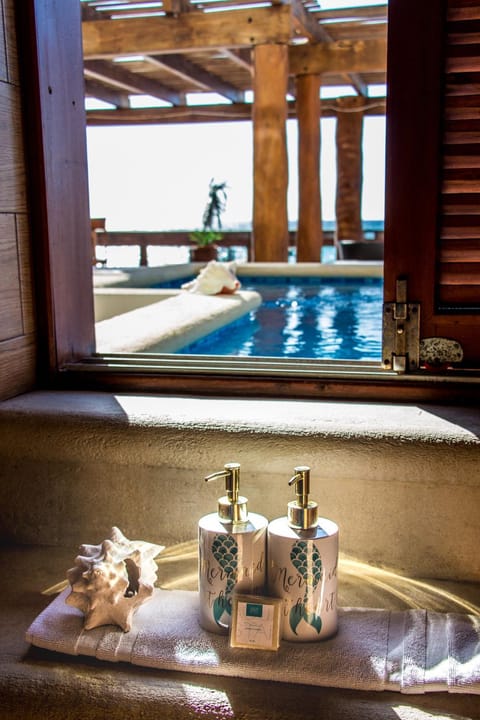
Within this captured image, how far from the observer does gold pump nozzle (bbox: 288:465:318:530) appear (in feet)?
2.91

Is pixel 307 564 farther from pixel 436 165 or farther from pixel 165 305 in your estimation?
pixel 165 305

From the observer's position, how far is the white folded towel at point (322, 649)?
84cm

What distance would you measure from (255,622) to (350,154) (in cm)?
942

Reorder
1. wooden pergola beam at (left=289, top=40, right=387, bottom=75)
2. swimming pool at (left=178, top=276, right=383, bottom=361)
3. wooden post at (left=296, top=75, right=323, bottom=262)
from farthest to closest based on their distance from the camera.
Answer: wooden post at (left=296, top=75, right=323, bottom=262) < wooden pergola beam at (left=289, top=40, right=387, bottom=75) < swimming pool at (left=178, top=276, right=383, bottom=361)

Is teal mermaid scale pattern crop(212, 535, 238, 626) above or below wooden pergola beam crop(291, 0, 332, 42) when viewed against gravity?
below

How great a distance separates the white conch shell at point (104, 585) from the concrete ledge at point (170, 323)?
118 cm

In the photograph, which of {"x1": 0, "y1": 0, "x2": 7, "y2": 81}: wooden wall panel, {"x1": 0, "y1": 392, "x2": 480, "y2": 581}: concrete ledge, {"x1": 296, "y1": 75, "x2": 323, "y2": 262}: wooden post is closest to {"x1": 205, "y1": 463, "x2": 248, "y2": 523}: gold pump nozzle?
{"x1": 0, "y1": 392, "x2": 480, "y2": 581}: concrete ledge

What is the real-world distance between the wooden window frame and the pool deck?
302mm

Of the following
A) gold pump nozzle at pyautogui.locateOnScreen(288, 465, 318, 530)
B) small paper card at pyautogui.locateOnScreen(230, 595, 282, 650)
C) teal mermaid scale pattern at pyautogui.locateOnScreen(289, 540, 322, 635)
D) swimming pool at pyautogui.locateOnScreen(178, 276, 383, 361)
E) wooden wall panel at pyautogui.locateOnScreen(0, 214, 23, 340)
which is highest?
wooden wall panel at pyautogui.locateOnScreen(0, 214, 23, 340)

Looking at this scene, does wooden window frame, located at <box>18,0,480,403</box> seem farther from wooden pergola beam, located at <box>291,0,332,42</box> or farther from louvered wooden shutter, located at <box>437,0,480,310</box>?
wooden pergola beam, located at <box>291,0,332,42</box>

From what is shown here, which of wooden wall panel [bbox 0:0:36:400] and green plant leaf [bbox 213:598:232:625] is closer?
green plant leaf [bbox 213:598:232:625]

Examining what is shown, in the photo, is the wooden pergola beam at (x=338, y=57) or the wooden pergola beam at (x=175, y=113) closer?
the wooden pergola beam at (x=338, y=57)

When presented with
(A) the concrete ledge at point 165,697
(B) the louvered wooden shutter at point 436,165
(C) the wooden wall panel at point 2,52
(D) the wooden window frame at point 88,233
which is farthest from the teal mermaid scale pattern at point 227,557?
(C) the wooden wall panel at point 2,52

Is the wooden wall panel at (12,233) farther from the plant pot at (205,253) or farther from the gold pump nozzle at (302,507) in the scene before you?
the plant pot at (205,253)
